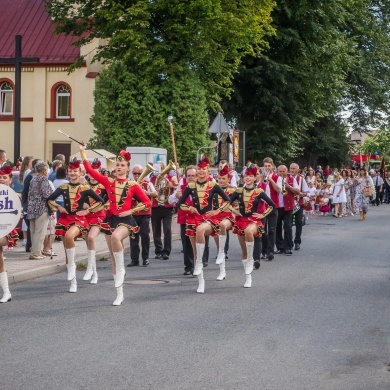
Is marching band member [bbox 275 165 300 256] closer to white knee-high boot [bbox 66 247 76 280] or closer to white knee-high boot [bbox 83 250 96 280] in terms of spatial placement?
white knee-high boot [bbox 83 250 96 280]

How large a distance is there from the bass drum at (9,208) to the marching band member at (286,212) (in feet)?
28.1

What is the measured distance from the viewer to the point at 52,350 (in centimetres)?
919

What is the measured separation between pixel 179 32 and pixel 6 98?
19120mm

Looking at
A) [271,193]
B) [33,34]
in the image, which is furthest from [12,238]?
[33,34]

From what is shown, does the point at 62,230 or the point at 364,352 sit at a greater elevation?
the point at 62,230

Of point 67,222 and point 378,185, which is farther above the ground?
point 378,185

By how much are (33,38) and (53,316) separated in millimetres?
44860

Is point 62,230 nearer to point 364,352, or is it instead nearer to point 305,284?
point 305,284

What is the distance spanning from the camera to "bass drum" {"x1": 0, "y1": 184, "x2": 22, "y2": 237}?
12.8m

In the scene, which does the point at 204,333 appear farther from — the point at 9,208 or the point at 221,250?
the point at 221,250

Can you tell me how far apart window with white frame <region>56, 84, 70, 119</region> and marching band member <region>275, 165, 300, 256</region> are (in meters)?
33.5

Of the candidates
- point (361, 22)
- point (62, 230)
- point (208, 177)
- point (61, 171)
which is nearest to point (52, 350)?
point (62, 230)

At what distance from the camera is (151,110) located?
41125 mm

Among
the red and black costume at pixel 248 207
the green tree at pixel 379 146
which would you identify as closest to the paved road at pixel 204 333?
the red and black costume at pixel 248 207
